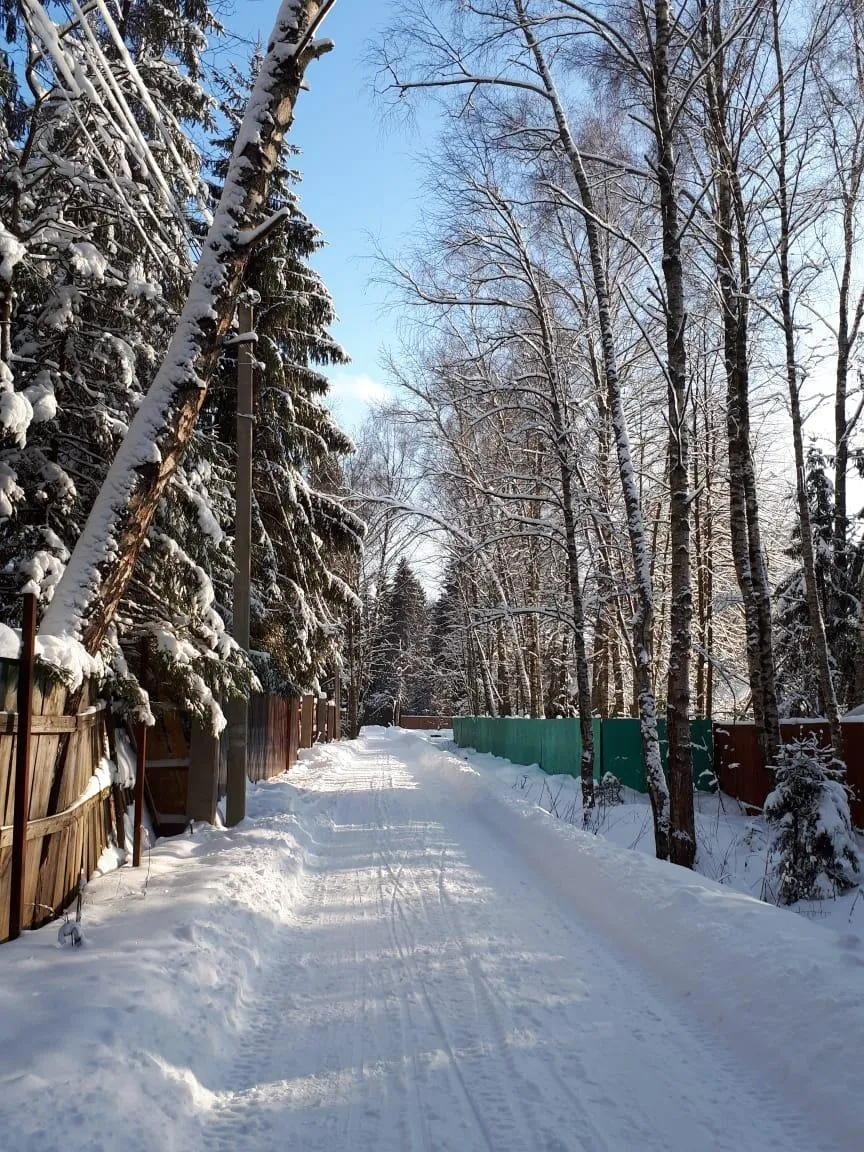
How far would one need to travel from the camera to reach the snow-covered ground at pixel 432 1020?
3438mm

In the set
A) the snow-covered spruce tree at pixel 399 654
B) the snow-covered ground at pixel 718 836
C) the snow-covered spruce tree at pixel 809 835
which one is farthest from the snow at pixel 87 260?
the snow-covered spruce tree at pixel 399 654

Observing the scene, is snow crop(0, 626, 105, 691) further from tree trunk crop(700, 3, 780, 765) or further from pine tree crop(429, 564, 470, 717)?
pine tree crop(429, 564, 470, 717)

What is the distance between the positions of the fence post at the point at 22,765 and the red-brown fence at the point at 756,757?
945 cm

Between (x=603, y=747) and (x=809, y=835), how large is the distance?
33.6 ft

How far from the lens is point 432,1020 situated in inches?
184

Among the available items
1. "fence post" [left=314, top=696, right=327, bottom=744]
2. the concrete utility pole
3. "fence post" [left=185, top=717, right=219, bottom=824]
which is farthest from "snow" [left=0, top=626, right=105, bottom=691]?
"fence post" [left=314, top=696, right=327, bottom=744]

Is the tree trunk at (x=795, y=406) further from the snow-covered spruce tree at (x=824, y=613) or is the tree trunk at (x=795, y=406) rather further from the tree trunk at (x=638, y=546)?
the snow-covered spruce tree at (x=824, y=613)

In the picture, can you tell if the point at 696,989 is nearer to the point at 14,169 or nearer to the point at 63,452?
the point at 63,452

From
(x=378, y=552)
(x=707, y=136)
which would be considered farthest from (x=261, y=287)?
(x=378, y=552)

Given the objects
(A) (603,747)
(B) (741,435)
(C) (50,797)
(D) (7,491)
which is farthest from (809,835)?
(A) (603,747)

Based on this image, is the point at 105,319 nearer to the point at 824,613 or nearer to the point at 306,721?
the point at 306,721

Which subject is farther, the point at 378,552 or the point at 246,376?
the point at 378,552

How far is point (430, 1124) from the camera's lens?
138 inches

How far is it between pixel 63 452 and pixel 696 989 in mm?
6986
